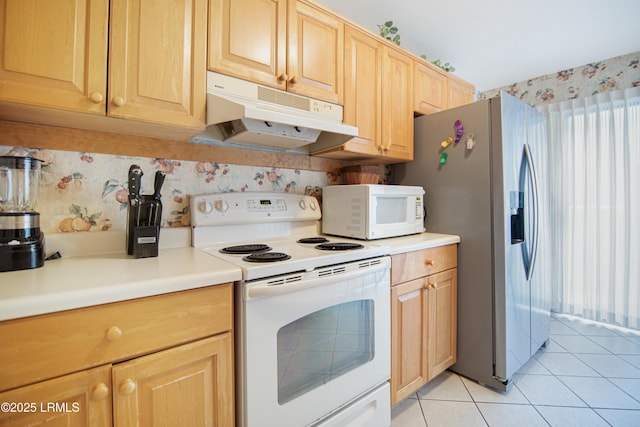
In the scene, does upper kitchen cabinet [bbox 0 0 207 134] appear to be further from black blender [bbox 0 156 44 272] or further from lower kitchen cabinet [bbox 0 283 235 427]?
lower kitchen cabinet [bbox 0 283 235 427]

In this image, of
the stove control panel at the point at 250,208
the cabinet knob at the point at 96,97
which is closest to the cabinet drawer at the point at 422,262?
the stove control panel at the point at 250,208

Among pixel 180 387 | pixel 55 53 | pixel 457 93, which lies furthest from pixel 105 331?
pixel 457 93

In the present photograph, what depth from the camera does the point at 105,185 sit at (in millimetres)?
1267

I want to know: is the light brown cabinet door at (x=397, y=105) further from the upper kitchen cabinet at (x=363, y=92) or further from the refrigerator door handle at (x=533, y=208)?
the refrigerator door handle at (x=533, y=208)

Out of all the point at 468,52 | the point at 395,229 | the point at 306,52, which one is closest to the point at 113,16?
the point at 306,52

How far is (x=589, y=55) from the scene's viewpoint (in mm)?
2578

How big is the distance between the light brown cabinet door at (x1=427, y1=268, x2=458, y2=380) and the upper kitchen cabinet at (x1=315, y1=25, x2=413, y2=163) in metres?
0.85

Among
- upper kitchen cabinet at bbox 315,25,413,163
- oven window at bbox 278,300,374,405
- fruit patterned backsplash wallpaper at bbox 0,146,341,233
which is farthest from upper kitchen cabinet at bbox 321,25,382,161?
oven window at bbox 278,300,374,405

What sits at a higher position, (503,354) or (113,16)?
(113,16)

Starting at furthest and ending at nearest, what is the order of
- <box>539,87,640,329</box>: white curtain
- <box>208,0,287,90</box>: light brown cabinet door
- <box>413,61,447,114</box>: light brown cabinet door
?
<box>539,87,640,329</box>: white curtain
<box>413,61,447,114</box>: light brown cabinet door
<box>208,0,287,90</box>: light brown cabinet door

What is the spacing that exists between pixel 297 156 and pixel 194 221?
2.46ft

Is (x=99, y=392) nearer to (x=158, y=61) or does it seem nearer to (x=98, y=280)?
(x=98, y=280)

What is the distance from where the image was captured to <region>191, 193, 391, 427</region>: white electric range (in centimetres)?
96

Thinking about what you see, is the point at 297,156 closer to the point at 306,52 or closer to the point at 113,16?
the point at 306,52
